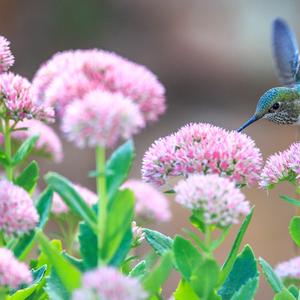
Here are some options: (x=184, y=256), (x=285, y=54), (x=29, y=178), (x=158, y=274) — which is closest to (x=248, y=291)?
(x=184, y=256)

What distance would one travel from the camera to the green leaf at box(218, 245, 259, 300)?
1466mm

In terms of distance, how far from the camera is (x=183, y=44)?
7.60 metres

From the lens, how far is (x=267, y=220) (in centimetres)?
626

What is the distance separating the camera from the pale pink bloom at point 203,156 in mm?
1437

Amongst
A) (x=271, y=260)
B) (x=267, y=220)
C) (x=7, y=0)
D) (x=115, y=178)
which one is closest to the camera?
(x=115, y=178)

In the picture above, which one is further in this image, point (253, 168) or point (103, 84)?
point (253, 168)

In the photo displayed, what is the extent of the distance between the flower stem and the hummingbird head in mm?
1094

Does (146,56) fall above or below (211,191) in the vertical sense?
above

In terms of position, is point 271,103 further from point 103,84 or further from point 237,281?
point 103,84

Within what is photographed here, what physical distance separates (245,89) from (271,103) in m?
4.97

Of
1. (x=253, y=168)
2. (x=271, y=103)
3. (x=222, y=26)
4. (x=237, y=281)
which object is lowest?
(x=237, y=281)

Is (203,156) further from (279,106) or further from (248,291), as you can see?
(279,106)

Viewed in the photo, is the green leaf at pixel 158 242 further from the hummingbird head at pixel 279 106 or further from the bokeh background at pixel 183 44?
the bokeh background at pixel 183 44

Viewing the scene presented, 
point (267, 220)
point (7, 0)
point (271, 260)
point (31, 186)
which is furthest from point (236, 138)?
point (7, 0)
